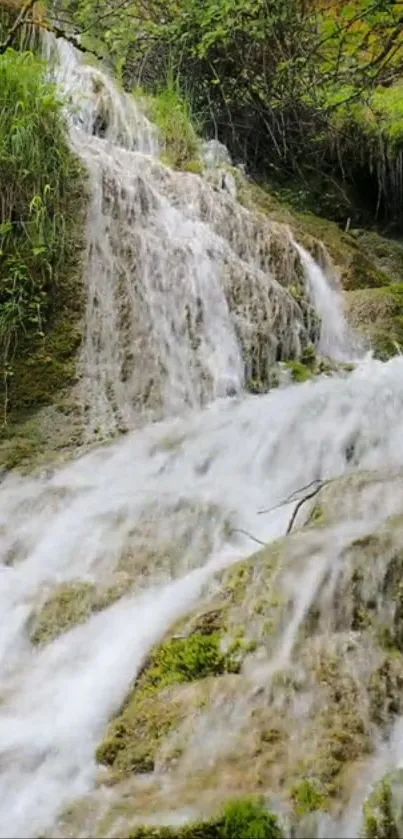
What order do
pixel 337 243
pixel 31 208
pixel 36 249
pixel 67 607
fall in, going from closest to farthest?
pixel 67 607 → pixel 36 249 → pixel 31 208 → pixel 337 243

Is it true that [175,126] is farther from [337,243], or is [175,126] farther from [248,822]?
[248,822]

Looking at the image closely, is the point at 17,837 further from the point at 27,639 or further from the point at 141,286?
the point at 141,286

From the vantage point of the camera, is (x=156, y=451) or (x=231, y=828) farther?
(x=156, y=451)

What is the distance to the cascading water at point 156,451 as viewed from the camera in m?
2.38

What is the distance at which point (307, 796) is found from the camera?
1841 mm

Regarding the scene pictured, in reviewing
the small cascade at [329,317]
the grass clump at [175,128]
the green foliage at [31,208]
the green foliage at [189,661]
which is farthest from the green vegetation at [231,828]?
the grass clump at [175,128]

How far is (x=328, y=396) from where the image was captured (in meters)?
4.54

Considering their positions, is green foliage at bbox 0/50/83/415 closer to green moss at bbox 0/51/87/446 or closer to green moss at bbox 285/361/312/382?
green moss at bbox 0/51/87/446

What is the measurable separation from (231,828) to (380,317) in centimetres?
477

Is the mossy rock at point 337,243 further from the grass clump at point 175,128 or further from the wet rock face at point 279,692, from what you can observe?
the wet rock face at point 279,692

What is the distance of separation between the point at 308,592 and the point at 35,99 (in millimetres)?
4010

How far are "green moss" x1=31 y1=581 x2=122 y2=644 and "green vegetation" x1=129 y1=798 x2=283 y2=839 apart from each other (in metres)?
1.08

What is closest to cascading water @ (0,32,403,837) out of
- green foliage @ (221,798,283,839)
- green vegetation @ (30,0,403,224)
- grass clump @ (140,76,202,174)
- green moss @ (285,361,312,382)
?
green moss @ (285,361,312,382)

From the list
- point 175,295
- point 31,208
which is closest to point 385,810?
point 175,295
